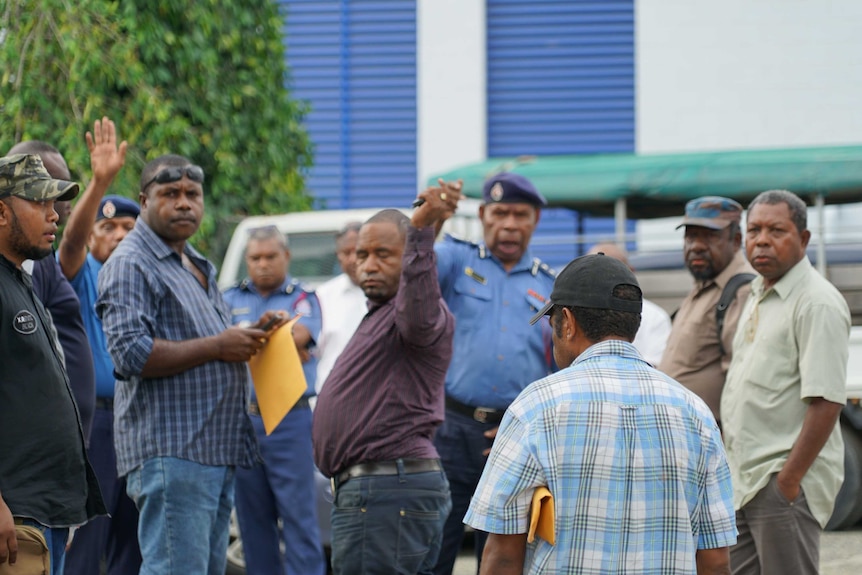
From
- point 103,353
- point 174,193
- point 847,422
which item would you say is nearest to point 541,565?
point 174,193

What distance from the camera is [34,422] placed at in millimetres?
3871

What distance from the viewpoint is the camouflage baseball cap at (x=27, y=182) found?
4.02 metres

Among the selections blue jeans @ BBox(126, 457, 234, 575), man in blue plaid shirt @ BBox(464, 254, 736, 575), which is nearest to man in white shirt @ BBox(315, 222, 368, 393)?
blue jeans @ BBox(126, 457, 234, 575)

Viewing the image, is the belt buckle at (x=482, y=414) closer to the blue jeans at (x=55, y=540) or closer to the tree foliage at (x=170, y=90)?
the blue jeans at (x=55, y=540)

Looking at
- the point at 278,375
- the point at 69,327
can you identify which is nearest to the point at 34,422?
the point at 69,327

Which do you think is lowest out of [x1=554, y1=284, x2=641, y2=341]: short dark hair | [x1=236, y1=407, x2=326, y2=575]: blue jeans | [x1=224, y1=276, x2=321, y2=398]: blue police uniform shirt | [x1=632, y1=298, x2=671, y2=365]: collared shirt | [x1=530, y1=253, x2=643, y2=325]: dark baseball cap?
[x1=236, y1=407, x2=326, y2=575]: blue jeans

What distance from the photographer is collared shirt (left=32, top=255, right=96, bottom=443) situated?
4.83 m

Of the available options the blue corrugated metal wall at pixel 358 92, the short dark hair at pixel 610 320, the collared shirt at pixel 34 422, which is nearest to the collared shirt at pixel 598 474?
the short dark hair at pixel 610 320

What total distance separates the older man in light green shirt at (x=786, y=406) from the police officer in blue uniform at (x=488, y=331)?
1019mm

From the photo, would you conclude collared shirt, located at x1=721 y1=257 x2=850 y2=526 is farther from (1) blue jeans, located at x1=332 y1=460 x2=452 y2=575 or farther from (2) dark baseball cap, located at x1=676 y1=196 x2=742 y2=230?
(1) blue jeans, located at x1=332 y1=460 x2=452 y2=575

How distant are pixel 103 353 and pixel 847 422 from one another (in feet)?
17.8

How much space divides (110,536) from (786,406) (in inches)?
125

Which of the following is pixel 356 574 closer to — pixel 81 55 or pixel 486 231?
pixel 486 231

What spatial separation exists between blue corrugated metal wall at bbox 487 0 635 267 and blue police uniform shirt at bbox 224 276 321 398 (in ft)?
23.6
